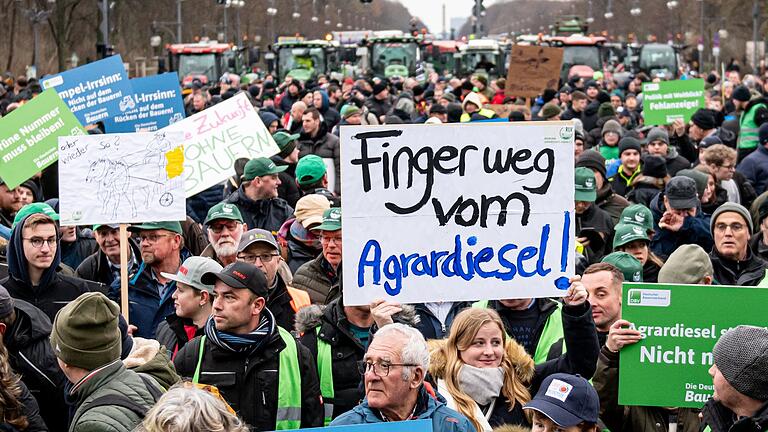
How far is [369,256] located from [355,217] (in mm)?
178

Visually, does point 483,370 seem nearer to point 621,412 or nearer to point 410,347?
point 410,347

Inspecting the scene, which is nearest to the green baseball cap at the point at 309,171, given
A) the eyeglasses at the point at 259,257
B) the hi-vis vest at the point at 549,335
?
the eyeglasses at the point at 259,257

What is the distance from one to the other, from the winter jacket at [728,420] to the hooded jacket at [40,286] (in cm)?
360

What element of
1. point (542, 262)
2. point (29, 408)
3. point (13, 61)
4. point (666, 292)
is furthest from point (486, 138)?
point (13, 61)

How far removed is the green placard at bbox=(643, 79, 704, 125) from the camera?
1565cm

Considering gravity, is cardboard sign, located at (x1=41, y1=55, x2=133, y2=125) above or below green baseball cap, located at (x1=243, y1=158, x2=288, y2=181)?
above

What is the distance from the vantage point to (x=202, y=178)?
1086 cm

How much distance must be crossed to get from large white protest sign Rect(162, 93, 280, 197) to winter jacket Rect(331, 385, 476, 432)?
5906 millimetres

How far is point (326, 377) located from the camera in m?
5.97

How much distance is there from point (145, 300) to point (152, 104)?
595 cm

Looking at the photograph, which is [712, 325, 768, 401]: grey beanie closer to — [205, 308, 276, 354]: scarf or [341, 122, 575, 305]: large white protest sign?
[341, 122, 575, 305]: large white protest sign

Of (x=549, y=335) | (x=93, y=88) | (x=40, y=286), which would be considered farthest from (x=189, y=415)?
(x=93, y=88)

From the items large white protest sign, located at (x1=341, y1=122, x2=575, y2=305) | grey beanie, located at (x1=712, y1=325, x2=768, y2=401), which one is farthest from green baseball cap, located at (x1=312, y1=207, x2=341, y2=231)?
grey beanie, located at (x1=712, y1=325, x2=768, y2=401)

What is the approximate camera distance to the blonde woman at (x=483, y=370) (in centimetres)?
543
